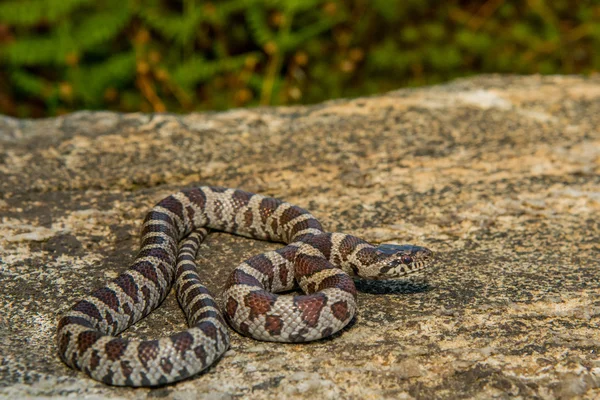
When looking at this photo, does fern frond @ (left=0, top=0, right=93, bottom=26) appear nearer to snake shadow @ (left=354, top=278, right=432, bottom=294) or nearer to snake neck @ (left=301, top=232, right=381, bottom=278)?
snake neck @ (left=301, top=232, right=381, bottom=278)

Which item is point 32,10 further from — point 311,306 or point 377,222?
point 311,306

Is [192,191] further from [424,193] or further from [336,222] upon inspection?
[424,193]

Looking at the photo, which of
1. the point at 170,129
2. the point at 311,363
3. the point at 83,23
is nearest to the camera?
the point at 311,363

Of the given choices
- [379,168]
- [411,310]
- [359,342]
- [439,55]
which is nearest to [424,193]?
[379,168]

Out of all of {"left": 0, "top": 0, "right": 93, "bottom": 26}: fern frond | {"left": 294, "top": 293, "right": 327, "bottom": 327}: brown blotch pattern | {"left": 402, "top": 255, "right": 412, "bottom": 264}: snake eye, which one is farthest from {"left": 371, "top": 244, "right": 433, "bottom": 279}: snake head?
{"left": 0, "top": 0, "right": 93, "bottom": 26}: fern frond

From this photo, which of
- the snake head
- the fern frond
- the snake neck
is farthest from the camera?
the fern frond

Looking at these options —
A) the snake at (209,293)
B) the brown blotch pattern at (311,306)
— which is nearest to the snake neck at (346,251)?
the snake at (209,293)

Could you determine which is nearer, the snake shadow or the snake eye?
the snake eye
